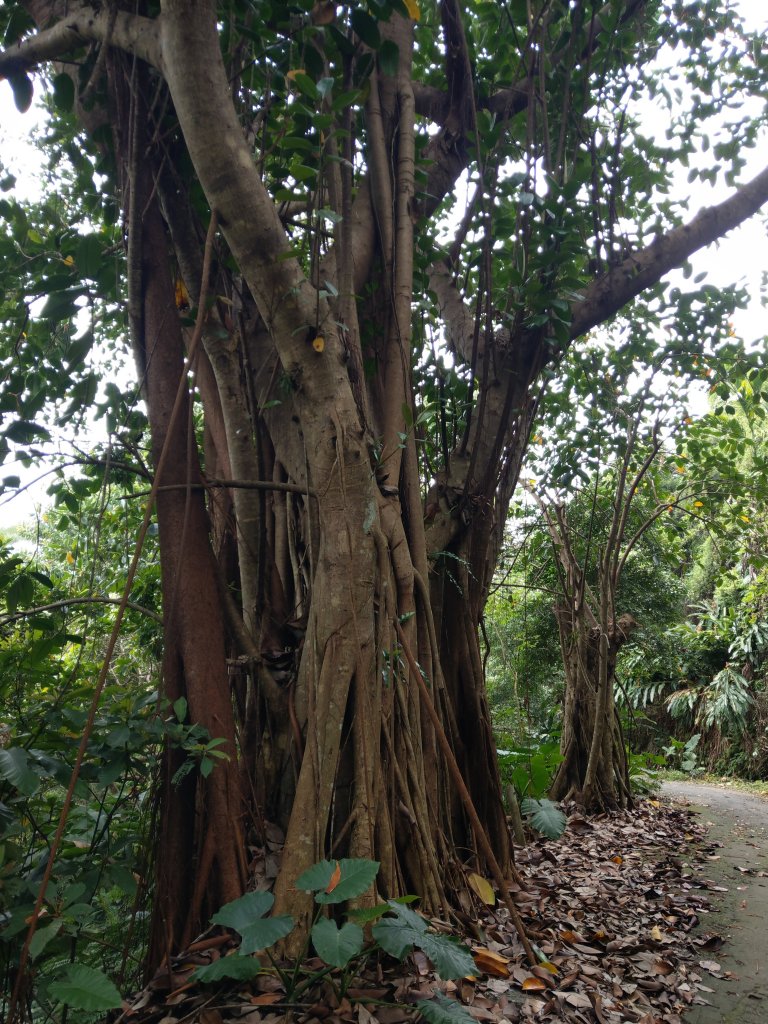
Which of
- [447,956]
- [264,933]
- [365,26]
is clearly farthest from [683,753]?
[365,26]

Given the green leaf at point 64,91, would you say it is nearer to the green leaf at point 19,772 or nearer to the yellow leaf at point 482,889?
the green leaf at point 19,772

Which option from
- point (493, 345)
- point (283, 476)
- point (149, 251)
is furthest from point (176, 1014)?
point (493, 345)

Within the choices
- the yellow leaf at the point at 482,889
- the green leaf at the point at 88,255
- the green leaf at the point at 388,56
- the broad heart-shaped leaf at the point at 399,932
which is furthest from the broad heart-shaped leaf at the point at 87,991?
the green leaf at the point at 388,56

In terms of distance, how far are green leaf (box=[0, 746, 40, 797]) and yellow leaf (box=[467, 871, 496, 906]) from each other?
5.71ft

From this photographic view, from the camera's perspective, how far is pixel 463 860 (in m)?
3.15

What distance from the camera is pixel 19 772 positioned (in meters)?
1.76

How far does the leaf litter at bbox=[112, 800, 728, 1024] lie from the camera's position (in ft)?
6.31

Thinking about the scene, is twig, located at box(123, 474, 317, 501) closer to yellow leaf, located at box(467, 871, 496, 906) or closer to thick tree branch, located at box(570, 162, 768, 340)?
yellow leaf, located at box(467, 871, 496, 906)

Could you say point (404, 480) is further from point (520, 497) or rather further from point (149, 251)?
point (520, 497)

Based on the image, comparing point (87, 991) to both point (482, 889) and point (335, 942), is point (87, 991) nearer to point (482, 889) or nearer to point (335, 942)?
point (335, 942)

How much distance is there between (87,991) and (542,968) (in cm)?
147

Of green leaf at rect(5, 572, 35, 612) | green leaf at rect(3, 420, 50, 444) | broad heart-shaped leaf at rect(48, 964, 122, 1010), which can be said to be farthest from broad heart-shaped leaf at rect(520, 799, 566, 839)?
green leaf at rect(3, 420, 50, 444)

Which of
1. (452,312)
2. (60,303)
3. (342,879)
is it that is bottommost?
(342,879)

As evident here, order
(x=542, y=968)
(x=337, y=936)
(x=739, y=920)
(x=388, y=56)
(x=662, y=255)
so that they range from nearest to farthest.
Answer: (x=337, y=936), (x=542, y=968), (x=388, y=56), (x=739, y=920), (x=662, y=255)
